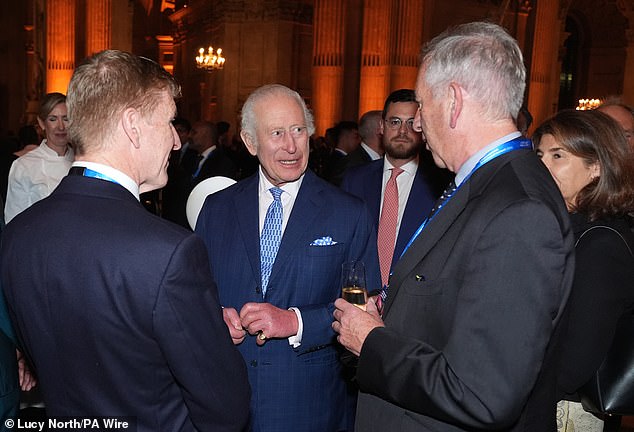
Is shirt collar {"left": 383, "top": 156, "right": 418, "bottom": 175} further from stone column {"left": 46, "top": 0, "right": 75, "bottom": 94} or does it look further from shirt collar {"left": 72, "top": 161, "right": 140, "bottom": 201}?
stone column {"left": 46, "top": 0, "right": 75, "bottom": 94}

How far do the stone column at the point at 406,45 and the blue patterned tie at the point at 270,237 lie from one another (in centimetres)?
1379

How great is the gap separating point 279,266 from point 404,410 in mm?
1103

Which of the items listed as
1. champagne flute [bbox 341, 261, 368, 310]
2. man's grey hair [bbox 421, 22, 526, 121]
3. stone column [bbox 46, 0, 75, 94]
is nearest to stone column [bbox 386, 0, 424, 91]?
stone column [bbox 46, 0, 75, 94]

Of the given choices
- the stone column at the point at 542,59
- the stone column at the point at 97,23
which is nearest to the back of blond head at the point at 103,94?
the stone column at the point at 97,23

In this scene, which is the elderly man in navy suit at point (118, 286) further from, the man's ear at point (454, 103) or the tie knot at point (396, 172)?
the tie knot at point (396, 172)

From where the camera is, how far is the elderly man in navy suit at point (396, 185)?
403 centimetres

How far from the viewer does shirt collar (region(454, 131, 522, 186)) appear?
72.7 inches

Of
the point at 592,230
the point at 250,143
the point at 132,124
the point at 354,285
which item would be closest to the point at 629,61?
the point at 592,230

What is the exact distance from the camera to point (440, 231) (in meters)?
1.86

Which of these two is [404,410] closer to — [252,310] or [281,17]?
[252,310]

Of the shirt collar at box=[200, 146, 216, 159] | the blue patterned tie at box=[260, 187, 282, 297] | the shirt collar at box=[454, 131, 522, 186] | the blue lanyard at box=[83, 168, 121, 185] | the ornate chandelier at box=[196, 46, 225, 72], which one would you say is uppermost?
the ornate chandelier at box=[196, 46, 225, 72]

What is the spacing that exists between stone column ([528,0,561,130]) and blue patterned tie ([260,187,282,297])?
17291 mm

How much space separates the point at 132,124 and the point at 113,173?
0.15 meters

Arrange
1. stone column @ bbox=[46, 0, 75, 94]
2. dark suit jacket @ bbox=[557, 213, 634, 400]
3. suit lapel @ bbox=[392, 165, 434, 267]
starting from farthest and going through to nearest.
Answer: stone column @ bbox=[46, 0, 75, 94] < suit lapel @ bbox=[392, 165, 434, 267] < dark suit jacket @ bbox=[557, 213, 634, 400]
